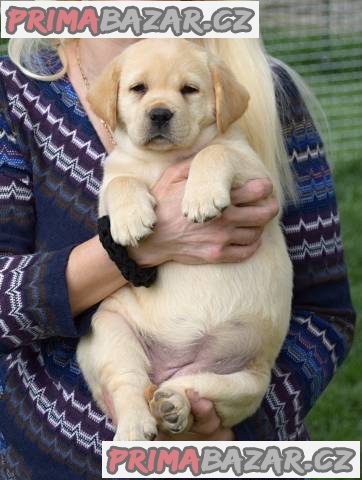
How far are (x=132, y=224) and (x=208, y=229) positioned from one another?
0.54 ft

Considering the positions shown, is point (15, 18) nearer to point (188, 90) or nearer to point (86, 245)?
point (188, 90)

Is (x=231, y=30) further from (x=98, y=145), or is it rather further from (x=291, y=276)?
(x=291, y=276)

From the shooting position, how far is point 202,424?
93.6 inches

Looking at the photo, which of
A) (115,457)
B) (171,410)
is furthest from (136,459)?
(171,410)

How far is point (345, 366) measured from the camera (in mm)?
4766

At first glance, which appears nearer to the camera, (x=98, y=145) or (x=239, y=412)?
(x=239, y=412)

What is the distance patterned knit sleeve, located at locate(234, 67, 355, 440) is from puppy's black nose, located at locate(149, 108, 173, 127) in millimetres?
345

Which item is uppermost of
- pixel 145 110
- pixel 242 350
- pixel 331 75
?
pixel 145 110

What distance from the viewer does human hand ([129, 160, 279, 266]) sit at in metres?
2.43

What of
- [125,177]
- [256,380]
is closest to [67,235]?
[125,177]

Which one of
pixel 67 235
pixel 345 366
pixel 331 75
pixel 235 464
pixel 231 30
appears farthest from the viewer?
pixel 331 75

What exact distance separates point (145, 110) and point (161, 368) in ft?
1.84

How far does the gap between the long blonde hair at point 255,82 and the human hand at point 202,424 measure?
524 millimetres

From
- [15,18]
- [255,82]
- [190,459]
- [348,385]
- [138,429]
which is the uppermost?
[15,18]
